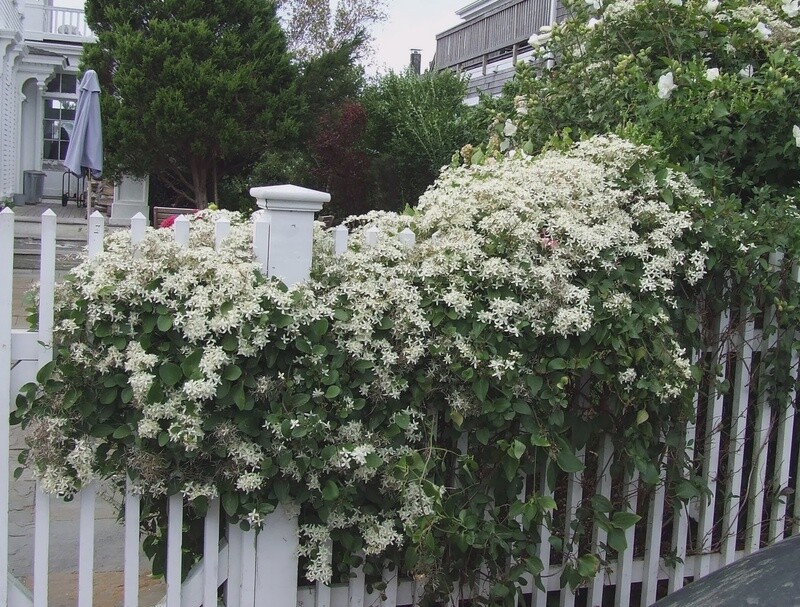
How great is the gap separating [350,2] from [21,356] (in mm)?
20842

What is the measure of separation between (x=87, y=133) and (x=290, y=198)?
9.96 m

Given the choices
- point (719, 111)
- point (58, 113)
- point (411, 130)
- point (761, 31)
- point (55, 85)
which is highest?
point (55, 85)

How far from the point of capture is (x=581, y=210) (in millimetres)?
2928

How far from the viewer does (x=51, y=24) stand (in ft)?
71.7

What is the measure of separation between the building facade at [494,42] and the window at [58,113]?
385 inches

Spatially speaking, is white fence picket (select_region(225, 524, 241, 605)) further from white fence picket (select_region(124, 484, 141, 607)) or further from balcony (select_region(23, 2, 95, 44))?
balcony (select_region(23, 2, 95, 44))

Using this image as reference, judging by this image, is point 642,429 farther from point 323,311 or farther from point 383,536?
point 323,311

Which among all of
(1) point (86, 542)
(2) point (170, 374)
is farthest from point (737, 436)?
(1) point (86, 542)

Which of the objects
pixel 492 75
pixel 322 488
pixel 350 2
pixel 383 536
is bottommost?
pixel 383 536

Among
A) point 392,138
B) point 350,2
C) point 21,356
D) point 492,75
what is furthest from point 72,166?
point 350,2

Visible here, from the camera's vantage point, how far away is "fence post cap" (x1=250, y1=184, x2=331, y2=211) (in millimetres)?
2572

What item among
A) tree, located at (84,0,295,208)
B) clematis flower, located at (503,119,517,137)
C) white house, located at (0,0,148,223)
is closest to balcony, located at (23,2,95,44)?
white house, located at (0,0,148,223)

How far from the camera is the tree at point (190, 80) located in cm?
1342

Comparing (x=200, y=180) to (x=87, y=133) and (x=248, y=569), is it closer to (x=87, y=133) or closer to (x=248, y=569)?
(x=87, y=133)
